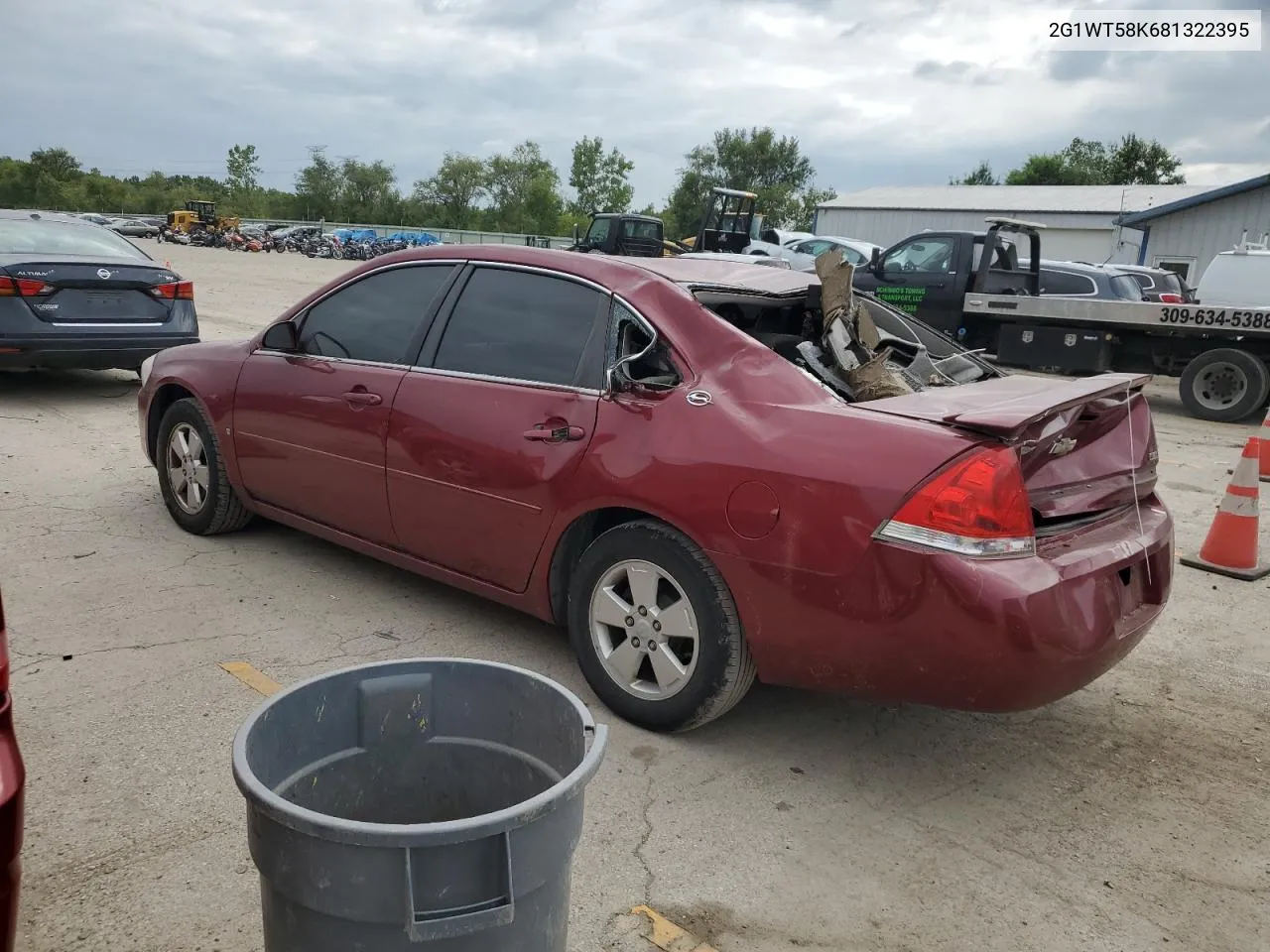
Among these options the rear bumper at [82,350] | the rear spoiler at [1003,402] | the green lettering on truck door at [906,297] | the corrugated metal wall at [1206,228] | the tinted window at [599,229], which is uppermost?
the corrugated metal wall at [1206,228]

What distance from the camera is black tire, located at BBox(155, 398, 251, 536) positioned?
520cm

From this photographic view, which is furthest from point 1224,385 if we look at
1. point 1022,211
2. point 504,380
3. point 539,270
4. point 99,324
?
point 1022,211

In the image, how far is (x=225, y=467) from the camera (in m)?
5.15

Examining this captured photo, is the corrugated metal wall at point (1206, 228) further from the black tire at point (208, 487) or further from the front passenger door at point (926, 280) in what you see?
the black tire at point (208, 487)

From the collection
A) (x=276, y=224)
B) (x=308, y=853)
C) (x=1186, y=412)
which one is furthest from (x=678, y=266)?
(x=276, y=224)

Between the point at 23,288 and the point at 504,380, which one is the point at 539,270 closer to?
the point at 504,380

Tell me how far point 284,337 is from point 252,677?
1.75 metres

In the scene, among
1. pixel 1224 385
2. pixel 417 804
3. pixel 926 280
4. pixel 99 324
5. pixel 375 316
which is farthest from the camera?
→ pixel 926 280

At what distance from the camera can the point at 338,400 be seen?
4.46 m

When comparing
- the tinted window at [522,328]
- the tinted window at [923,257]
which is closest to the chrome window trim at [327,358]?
the tinted window at [522,328]

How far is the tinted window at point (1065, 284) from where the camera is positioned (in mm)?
15328

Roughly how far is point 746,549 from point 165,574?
3097 mm

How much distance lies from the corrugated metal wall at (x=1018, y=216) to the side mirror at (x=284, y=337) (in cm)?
2997

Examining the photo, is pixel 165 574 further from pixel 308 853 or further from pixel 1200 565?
pixel 1200 565
